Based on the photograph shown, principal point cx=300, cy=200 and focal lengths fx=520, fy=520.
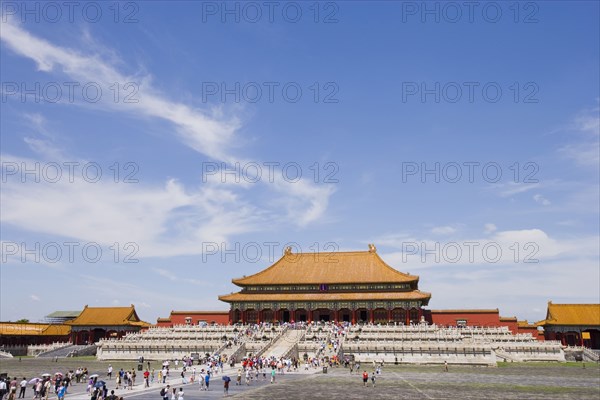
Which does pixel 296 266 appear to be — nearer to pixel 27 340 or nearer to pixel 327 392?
pixel 27 340

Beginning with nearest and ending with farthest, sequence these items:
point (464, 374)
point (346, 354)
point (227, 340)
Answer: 1. point (464, 374)
2. point (346, 354)
3. point (227, 340)

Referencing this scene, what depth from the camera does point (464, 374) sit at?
42594 mm

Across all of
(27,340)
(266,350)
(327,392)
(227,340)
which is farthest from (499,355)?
(27,340)

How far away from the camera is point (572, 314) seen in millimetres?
72188

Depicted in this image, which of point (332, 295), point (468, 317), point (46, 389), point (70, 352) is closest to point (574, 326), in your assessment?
point (468, 317)

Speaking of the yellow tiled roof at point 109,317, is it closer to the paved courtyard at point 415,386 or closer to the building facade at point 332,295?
the building facade at point 332,295

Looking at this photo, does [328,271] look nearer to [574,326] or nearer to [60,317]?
[574,326]

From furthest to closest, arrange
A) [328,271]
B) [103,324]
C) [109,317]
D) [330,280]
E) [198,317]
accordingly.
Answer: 1. [109,317]
2. [103,324]
3. [328,271]
4. [198,317]
5. [330,280]

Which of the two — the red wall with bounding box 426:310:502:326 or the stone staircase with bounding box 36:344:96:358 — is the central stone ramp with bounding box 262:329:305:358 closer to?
the red wall with bounding box 426:310:502:326

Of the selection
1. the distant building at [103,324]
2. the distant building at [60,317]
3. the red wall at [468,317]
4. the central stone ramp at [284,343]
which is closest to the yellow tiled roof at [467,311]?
the red wall at [468,317]

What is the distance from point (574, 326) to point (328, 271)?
3567cm

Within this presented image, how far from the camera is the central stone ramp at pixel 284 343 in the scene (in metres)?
54.2

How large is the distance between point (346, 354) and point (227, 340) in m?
14.0

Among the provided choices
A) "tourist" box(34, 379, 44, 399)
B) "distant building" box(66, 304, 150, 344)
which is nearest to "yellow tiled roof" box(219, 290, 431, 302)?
"distant building" box(66, 304, 150, 344)
